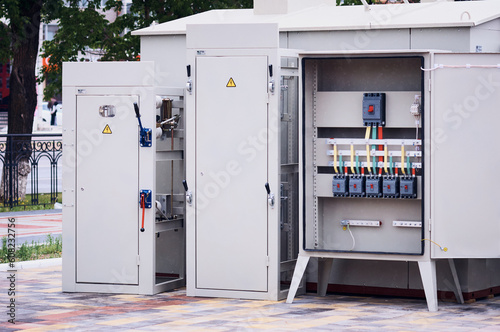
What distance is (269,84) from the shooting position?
10039 mm

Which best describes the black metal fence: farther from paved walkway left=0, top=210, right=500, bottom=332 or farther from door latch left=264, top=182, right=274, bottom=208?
door latch left=264, top=182, right=274, bottom=208

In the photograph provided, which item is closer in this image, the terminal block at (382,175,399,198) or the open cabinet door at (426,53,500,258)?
the open cabinet door at (426,53,500,258)

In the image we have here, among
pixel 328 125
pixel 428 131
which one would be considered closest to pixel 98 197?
pixel 328 125

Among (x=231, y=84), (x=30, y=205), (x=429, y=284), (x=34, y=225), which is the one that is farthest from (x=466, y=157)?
(x=30, y=205)

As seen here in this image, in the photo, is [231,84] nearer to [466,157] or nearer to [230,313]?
[230,313]

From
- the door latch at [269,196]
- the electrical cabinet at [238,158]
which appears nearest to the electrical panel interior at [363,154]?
the electrical cabinet at [238,158]

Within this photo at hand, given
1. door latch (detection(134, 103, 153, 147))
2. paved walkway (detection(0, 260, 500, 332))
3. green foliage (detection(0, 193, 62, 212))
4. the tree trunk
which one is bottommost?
paved walkway (detection(0, 260, 500, 332))

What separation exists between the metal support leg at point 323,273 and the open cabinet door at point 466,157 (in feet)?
4.17

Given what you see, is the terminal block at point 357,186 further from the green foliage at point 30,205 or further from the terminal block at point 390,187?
the green foliage at point 30,205

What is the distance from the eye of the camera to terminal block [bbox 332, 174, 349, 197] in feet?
33.7

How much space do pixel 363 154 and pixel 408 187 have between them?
585mm

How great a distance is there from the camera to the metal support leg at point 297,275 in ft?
33.2

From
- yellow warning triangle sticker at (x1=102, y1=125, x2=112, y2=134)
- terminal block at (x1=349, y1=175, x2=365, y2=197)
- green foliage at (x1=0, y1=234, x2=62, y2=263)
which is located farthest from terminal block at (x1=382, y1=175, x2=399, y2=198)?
green foliage at (x1=0, y1=234, x2=62, y2=263)

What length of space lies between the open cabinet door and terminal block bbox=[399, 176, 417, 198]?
0.28m
